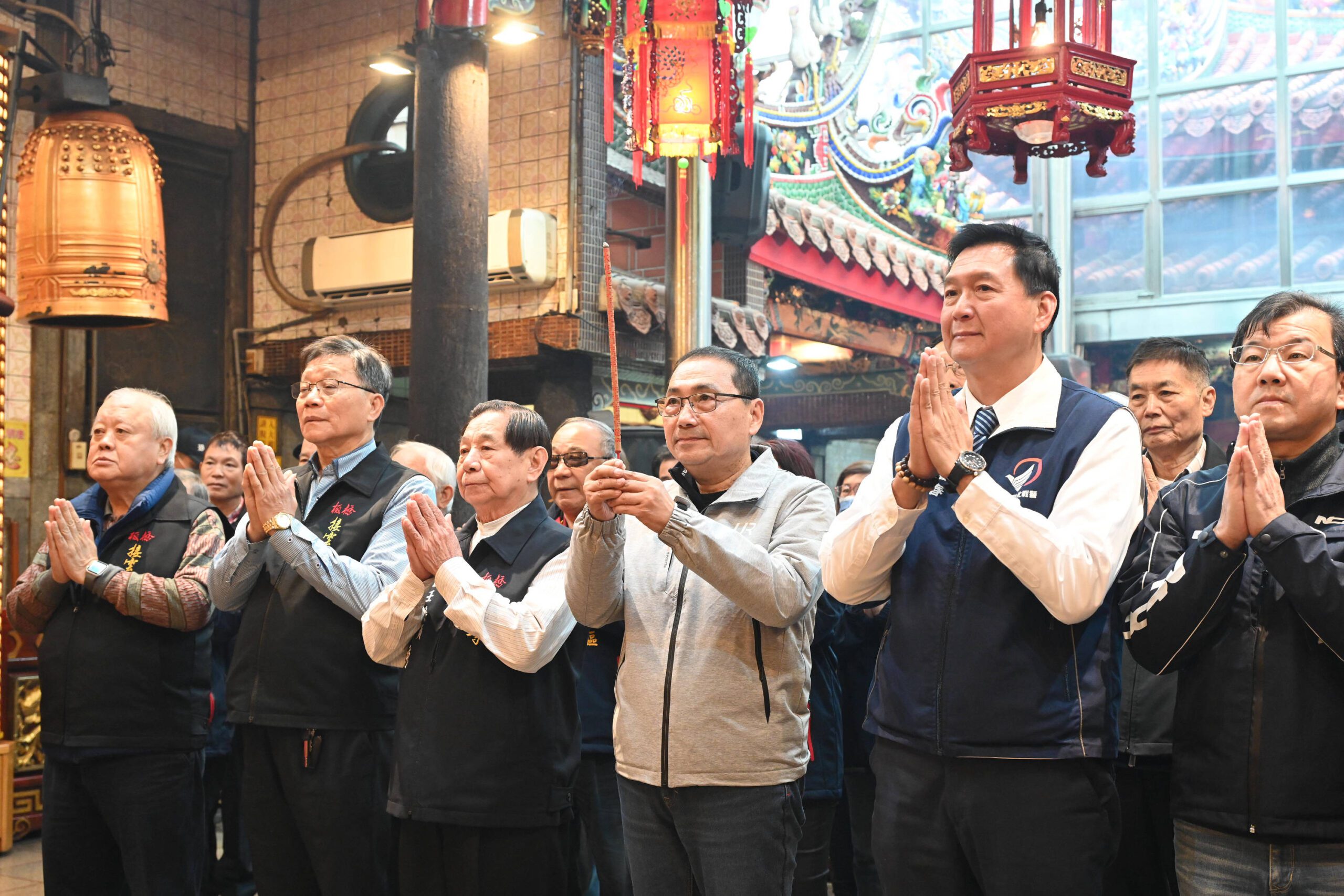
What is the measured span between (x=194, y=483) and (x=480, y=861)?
10.8 ft

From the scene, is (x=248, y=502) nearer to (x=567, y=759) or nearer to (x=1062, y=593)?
(x=567, y=759)

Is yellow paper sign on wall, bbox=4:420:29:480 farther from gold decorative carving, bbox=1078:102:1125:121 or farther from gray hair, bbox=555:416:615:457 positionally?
gold decorative carving, bbox=1078:102:1125:121

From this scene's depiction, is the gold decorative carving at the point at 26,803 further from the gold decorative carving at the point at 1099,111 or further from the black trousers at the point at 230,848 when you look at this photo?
the gold decorative carving at the point at 1099,111

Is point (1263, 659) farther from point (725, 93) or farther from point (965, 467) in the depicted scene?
point (725, 93)

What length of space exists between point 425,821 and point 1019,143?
4903mm

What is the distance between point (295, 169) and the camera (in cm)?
827

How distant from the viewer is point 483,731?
9.59 feet

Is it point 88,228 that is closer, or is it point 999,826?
point 999,826

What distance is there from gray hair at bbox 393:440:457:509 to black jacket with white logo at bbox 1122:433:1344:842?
274 centimetres

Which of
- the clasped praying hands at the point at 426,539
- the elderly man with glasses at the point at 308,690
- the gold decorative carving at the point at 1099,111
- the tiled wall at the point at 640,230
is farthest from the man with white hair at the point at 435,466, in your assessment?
the tiled wall at the point at 640,230

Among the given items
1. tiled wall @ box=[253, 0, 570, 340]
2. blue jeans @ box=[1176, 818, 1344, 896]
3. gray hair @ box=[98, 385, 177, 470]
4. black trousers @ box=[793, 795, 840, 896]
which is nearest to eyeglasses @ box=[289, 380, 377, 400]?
gray hair @ box=[98, 385, 177, 470]

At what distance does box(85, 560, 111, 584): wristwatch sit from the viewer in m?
3.56

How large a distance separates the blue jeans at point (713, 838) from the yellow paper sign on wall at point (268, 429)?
20.6 feet

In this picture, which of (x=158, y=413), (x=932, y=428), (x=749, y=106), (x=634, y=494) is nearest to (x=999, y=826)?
(x=932, y=428)
